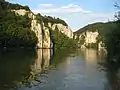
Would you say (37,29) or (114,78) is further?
(37,29)

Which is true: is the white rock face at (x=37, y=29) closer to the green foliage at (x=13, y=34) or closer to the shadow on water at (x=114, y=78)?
the green foliage at (x=13, y=34)

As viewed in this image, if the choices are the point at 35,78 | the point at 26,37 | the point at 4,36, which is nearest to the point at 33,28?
the point at 26,37

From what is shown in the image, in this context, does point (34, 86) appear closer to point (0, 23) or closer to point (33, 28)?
point (0, 23)

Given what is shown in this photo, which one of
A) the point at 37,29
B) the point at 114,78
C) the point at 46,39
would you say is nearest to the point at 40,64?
the point at 114,78

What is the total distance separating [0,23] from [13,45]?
40.6 ft

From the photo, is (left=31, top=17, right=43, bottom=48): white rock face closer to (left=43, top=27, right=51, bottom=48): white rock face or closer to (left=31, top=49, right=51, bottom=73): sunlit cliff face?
(left=43, top=27, right=51, bottom=48): white rock face

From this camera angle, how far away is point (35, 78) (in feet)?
138

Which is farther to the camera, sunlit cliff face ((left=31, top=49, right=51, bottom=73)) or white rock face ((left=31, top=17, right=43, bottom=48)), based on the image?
white rock face ((left=31, top=17, right=43, bottom=48))

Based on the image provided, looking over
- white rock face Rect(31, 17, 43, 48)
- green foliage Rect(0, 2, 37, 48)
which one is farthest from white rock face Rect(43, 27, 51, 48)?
green foliage Rect(0, 2, 37, 48)

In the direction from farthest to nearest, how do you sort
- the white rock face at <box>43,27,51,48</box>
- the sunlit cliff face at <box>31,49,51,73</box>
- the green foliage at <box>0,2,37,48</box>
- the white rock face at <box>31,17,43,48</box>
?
the white rock face at <box>43,27,51,48</box>
the white rock face at <box>31,17,43,48</box>
the green foliage at <box>0,2,37,48</box>
the sunlit cliff face at <box>31,49,51,73</box>

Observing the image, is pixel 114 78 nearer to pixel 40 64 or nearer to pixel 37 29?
pixel 40 64

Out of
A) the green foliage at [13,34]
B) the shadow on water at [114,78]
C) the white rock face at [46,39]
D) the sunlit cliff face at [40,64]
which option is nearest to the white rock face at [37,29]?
the white rock face at [46,39]

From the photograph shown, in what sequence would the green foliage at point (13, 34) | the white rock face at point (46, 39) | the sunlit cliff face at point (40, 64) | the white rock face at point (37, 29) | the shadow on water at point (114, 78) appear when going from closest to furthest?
1. the shadow on water at point (114, 78)
2. the sunlit cliff face at point (40, 64)
3. the green foliage at point (13, 34)
4. the white rock face at point (37, 29)
5. the white rock face at point (46, 39)


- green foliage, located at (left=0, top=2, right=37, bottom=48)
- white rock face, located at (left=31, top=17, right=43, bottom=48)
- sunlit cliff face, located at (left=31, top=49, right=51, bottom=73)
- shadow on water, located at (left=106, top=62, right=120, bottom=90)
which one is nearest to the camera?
shadow on water, located at (left=106, top=62, right=120, bottom=90)
